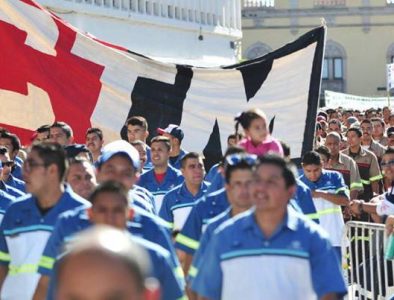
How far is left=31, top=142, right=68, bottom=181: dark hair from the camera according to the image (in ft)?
20.7

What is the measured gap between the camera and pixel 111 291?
98.7 inches

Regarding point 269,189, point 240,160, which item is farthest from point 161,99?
point 269,189

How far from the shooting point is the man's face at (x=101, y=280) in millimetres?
2510

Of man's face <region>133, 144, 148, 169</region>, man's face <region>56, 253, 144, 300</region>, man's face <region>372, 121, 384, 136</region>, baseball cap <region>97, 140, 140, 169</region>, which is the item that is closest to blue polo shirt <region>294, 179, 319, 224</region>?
baseball cap <region>97, 140, 140, 169</region>

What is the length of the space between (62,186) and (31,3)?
606cm

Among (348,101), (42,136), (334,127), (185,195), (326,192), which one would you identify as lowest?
(185,195)

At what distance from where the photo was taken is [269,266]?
5242 mm

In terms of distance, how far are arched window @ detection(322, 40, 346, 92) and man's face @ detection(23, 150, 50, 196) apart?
60106mm

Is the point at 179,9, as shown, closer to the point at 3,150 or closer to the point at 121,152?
the point at 3,150

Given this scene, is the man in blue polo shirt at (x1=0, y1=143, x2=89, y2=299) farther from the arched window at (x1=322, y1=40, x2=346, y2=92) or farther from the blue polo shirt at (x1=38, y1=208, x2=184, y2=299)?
the arched window at (x1=322, y1=40, x2=346, y2=92)

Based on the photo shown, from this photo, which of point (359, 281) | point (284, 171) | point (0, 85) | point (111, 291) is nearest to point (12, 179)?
point (0, 85)

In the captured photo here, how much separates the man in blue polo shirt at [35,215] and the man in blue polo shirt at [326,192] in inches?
192

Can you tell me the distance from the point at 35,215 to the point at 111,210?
1.63 metres

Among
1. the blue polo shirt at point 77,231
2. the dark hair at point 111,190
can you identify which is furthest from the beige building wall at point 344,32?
the dark hair at point 111,190
